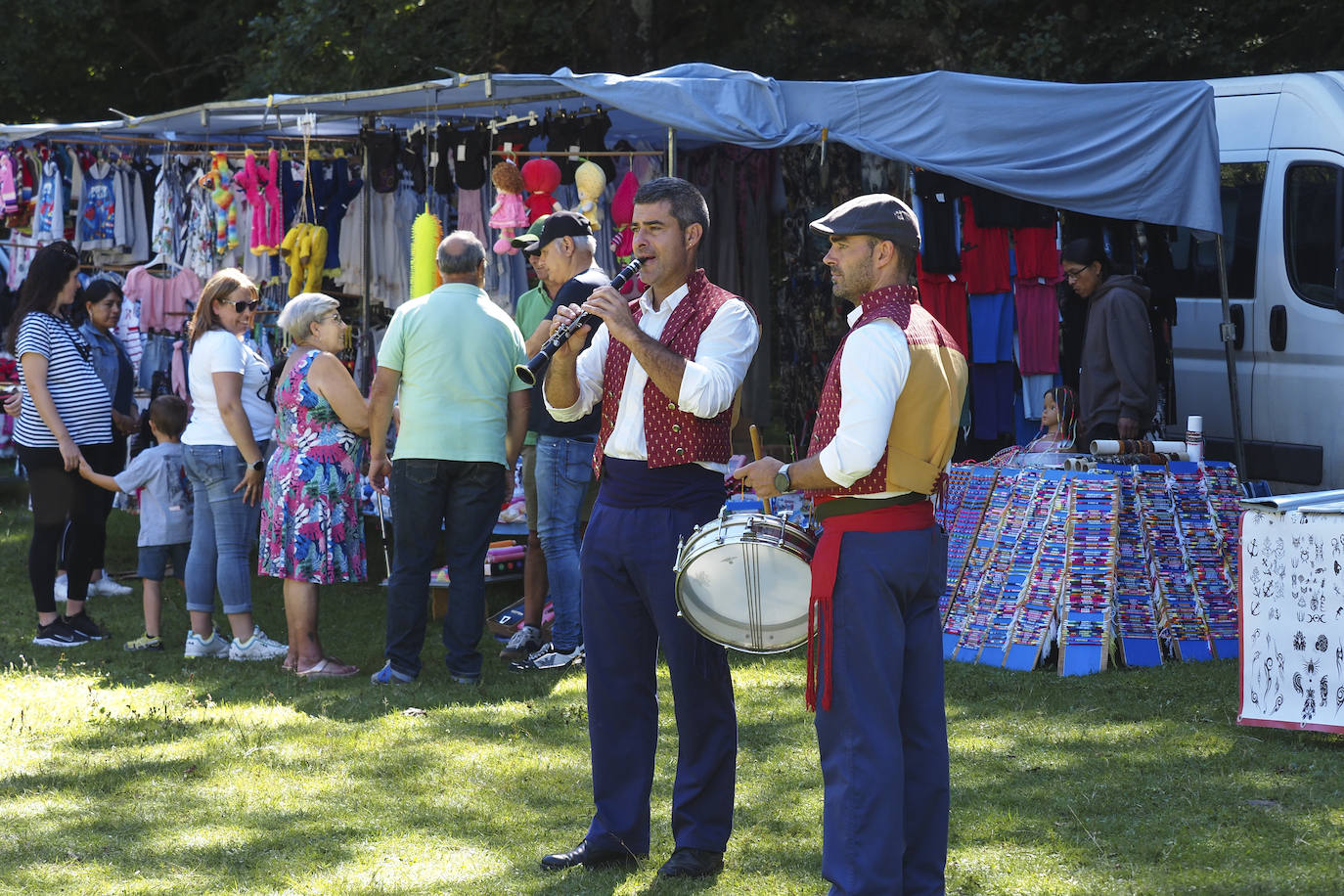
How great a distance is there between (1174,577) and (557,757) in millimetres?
2828

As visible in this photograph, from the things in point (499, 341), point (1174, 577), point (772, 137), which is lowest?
point (1174, 577)

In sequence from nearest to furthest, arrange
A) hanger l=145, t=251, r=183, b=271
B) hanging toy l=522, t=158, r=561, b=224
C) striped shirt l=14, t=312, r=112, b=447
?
striped shirt l=14, t=312, r=112, b=447 → hanging toy l=522, t=158, r=561, b=224 → hanger l=145, t=251, r=183, b=271

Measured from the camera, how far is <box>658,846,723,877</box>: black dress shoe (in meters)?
4.02

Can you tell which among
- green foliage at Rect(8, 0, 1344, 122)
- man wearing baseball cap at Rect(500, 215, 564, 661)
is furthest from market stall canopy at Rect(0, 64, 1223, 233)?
green foliage at Rect(8, 0, 1344, 122)

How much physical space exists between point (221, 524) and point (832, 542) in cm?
401

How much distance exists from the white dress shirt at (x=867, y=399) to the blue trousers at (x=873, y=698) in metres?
0.21

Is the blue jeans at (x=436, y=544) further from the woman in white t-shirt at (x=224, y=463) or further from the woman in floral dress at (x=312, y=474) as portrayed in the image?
the woman in white t-shirt at (x=224, y=463)

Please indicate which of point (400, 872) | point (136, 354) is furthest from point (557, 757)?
point (136, 354)

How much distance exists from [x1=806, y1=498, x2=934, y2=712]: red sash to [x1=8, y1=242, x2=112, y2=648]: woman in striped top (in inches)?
188

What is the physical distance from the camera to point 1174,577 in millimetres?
6457

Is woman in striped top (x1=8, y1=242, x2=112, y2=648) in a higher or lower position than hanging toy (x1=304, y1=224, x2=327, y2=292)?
lower

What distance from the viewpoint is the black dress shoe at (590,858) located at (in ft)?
13.5

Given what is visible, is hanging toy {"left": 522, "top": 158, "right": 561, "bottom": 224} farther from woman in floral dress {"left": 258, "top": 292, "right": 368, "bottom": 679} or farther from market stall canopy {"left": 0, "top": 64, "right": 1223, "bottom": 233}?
woman in floral dress {"left": 258, "top": 292, "right": 368, "bottom": 679}

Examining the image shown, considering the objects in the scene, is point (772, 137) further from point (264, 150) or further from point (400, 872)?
point (264, 150)
